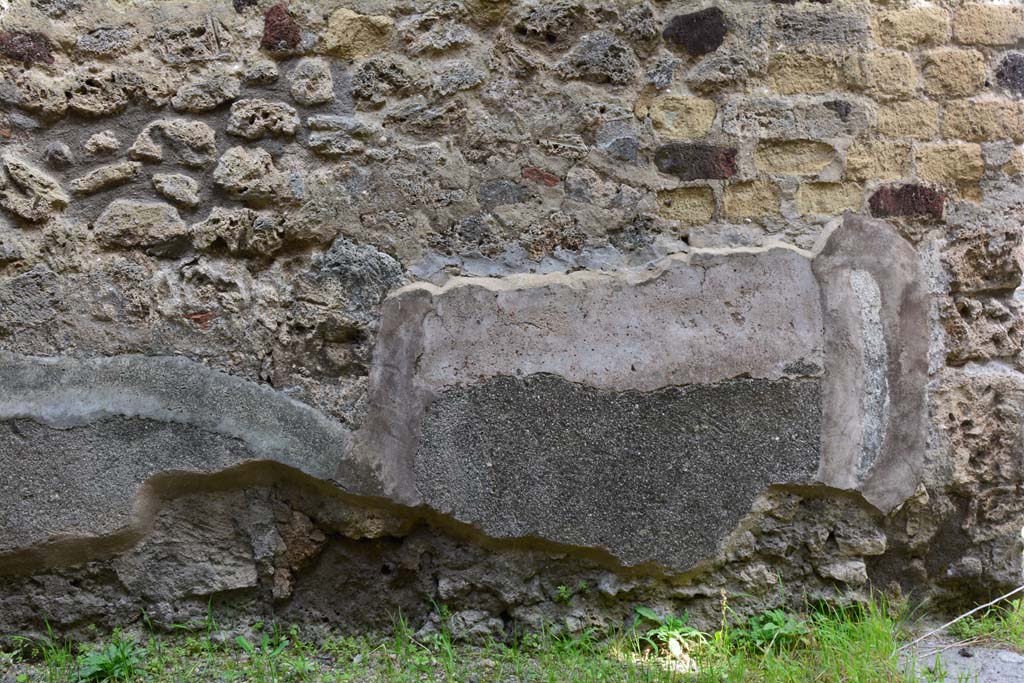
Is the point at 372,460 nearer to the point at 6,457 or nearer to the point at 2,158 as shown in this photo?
the point at 6,457

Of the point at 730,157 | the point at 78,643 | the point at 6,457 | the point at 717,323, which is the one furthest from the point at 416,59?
the point at 78,643

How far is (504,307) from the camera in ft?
6.59

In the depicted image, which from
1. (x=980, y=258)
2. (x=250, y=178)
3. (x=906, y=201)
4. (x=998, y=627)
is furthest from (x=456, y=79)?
(x=998, y=627)

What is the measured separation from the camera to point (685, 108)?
2090 mm

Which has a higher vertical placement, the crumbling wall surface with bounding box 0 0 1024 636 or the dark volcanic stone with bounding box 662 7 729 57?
the dark volcanic stone with bounding box 662 7 729 57

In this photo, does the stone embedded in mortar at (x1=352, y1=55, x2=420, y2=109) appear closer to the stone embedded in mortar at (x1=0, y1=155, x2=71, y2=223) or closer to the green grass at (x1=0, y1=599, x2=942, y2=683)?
the stone embedded in mortar at (x1=0, y1=155, x2=71, y2=223)

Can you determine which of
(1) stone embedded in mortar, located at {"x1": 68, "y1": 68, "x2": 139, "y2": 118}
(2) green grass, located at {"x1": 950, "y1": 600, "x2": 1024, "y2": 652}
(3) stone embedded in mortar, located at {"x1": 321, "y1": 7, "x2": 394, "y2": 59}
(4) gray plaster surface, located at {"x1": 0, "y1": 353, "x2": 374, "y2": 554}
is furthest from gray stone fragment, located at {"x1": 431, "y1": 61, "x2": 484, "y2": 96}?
(2) green grass, located at {"x1": 950, "y1": 600, "x2": 1024, "y2": 652}

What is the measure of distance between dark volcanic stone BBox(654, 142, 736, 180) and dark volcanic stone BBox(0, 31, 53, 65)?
5.46 feet

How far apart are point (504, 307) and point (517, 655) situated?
0.88m

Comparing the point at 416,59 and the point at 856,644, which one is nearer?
the point at 856,644

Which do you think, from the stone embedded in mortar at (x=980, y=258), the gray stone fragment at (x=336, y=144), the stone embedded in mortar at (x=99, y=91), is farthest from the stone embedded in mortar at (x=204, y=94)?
the stone embedded in mortar at (x=980, y=258)

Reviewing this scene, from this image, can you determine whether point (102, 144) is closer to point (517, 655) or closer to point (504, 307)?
point (504, 307)

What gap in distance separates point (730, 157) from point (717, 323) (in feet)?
1.51

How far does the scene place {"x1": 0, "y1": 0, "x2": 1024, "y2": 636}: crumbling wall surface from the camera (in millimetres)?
1966
